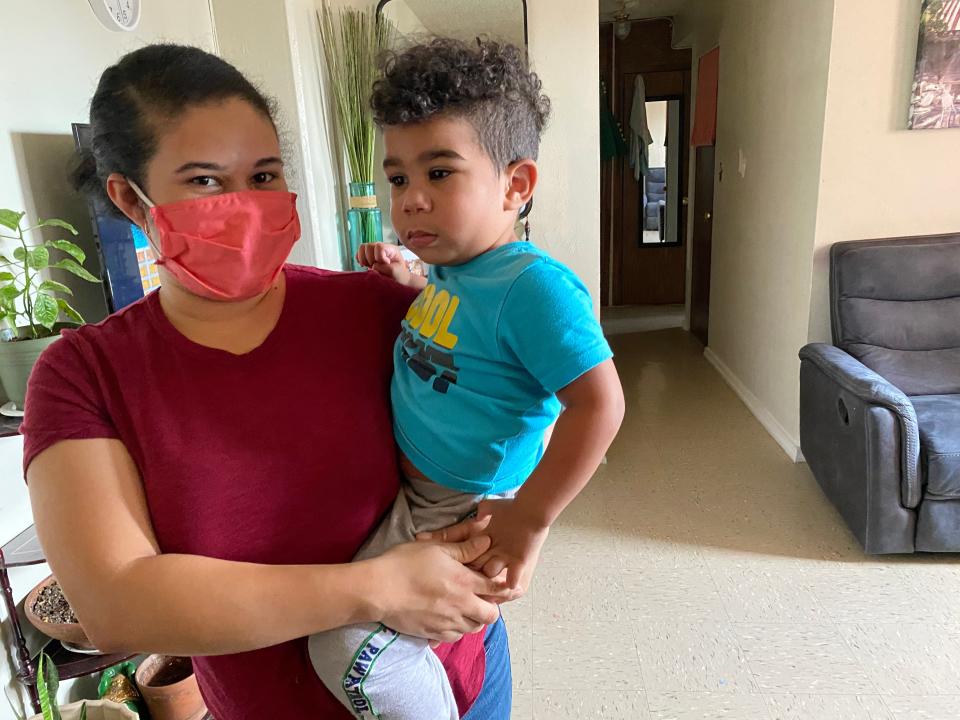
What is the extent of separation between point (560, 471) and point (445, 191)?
1.41 ft

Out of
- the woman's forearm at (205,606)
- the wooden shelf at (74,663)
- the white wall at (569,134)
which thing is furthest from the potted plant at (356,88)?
the woman's forearm at (205,606)

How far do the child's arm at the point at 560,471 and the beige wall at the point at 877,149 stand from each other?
271 cm

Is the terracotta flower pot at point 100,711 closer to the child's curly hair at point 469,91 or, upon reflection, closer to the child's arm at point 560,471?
the child's arm at point 560,471

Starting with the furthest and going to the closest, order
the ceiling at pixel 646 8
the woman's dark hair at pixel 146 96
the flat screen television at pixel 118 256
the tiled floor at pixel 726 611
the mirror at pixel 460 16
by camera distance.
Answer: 1. the ceiling at pixel 646 8
2. the mirror at pixel 460 16
3. the tiled floor at pixel 726 611
4. the flat screen television at pixel 118 256
5. the woman's dark hair at pixel 146 96

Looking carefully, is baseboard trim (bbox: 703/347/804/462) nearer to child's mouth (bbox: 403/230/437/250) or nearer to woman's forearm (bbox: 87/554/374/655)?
child's mouth (bbox: 403/230/437/250)

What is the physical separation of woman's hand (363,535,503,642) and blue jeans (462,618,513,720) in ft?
0.70

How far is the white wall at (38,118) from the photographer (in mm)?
1330

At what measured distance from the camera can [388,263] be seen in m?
1.08

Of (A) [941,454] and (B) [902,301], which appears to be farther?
(B) [902,301]

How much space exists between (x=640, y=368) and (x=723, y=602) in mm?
2745

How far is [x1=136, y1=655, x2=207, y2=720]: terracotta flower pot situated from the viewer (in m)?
1.55

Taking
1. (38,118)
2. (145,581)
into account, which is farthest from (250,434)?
(38,118)

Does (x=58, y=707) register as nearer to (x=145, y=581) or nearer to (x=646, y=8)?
(x=145, y=581)

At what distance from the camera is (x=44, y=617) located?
53.4 inches
